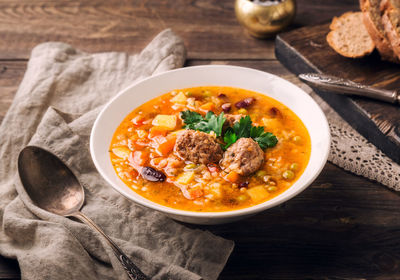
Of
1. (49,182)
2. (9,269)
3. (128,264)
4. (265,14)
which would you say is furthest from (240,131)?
(265,14)

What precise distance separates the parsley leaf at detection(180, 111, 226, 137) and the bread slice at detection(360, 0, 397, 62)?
230 centimetres

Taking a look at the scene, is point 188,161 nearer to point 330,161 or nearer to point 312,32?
point 330,161

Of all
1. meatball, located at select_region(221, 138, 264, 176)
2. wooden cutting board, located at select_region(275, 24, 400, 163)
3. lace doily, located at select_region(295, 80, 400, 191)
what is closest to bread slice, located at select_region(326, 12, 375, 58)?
wooden cutting board, located at select_region(275, 24, 400, 163)

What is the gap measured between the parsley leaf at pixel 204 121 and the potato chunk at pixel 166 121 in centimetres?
10

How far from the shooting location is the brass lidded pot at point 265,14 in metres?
5.75

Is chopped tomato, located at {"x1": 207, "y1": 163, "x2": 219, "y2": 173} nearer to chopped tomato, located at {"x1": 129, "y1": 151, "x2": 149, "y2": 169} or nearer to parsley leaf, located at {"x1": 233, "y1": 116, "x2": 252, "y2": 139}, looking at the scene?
parsley leaf, located at {"x1": 233, "y1": 116, "x2": 252, "y2": 139}

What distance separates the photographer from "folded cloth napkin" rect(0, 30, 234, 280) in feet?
10.8

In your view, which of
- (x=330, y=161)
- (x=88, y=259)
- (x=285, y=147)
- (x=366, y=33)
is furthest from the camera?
(x=366, y=33)

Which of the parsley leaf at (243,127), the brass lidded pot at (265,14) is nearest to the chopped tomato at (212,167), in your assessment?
the parsley leaf at (243,127)

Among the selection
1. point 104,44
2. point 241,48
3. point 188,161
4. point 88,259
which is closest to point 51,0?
point 104,44

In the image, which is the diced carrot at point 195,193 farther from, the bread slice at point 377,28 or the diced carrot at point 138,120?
the bread slice at point 377,28

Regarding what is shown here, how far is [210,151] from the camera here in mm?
3682

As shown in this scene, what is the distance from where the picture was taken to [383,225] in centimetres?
366

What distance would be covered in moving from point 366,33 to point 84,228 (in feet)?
13.1
